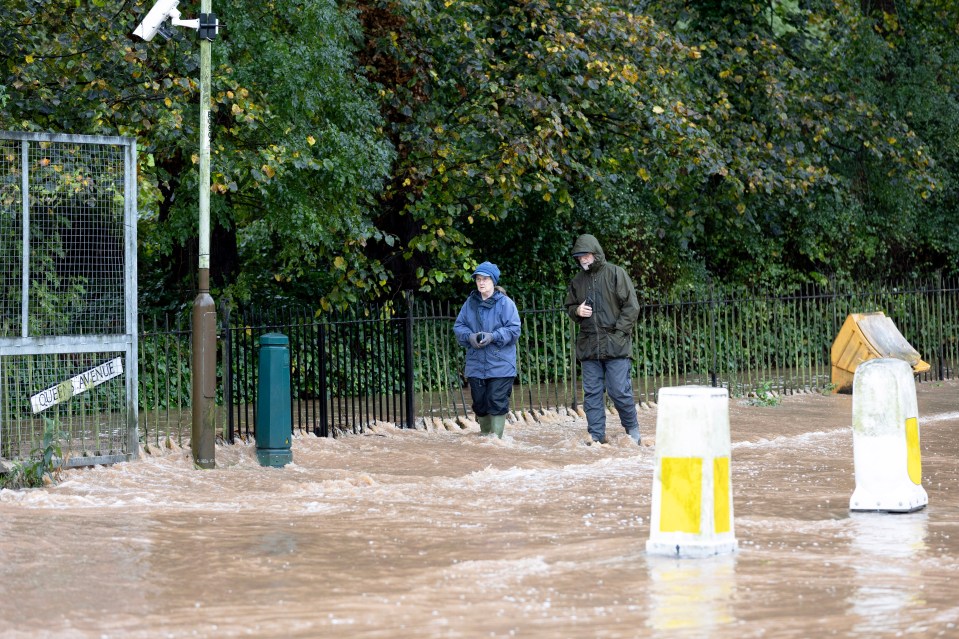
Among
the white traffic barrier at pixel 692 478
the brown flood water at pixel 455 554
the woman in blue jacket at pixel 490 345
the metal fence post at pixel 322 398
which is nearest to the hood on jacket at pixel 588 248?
the woman in blue jacket at pixel 490 345

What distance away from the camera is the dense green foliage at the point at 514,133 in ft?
44.9

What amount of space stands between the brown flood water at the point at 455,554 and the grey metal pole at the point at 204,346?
271 mm

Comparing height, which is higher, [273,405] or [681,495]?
[273,405]

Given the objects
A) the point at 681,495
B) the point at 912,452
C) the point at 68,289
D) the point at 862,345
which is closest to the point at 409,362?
the point at 68,289

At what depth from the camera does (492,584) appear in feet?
21.2

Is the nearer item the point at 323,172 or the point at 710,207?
the point at 323,172

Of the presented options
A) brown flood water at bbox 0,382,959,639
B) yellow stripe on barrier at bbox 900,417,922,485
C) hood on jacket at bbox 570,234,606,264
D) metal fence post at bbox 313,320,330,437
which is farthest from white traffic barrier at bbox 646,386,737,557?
metal fence post at bbox 313,320,330,437

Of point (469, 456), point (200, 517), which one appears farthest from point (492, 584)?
point (469, 456)

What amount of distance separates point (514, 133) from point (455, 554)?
32.8ft

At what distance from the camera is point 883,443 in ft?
28.1

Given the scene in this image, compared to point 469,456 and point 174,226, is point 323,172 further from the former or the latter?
point 469,456

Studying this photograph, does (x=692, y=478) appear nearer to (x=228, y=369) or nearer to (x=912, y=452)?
Result: (x=912, y=452)

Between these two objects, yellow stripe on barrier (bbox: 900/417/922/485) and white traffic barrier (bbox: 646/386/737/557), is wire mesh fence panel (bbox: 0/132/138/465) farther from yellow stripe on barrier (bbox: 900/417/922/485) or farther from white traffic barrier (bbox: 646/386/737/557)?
yellow stripe on barrier (bbox: 900/417/922/485)

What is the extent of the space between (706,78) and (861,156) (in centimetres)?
418
